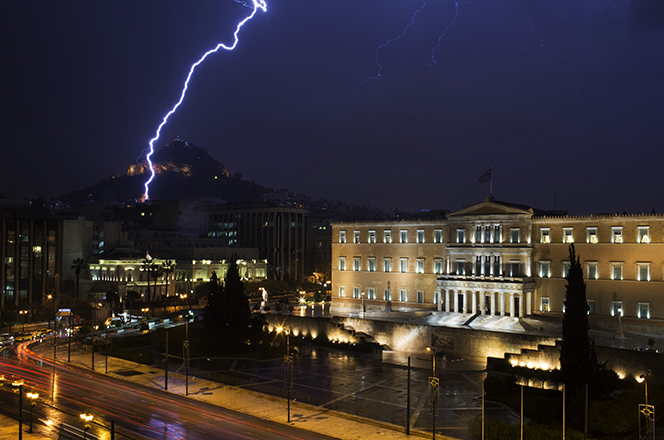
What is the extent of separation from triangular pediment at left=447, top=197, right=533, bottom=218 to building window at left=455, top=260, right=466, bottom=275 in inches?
234

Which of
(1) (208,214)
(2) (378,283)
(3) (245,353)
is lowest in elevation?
(3) (245,353)

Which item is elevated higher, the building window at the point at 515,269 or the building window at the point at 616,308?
the building window at the point at 515,269

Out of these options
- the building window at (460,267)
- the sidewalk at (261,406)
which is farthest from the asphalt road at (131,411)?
the building window at (460,267)

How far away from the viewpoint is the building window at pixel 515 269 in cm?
6750

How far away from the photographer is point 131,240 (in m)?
142

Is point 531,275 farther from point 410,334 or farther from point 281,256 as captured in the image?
point 281,256

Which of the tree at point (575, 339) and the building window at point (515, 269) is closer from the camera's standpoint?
the tree at point (575, 339)

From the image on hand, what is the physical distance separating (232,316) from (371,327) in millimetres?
16143

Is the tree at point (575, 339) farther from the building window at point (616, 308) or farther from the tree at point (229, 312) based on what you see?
the tree at point (229, 312)

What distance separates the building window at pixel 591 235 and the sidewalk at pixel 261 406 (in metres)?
37.8

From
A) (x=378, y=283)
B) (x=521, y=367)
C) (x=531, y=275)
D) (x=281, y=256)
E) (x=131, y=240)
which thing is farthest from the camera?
(x=281, y=256)

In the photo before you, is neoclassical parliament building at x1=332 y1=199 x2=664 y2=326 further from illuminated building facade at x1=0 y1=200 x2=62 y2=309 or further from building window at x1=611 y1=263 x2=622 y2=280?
illuminated building facade at x1=0 y1=200 x2=62 y2=309

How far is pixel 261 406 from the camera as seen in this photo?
137 ft

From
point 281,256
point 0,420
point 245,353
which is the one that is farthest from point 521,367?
point 281,256
